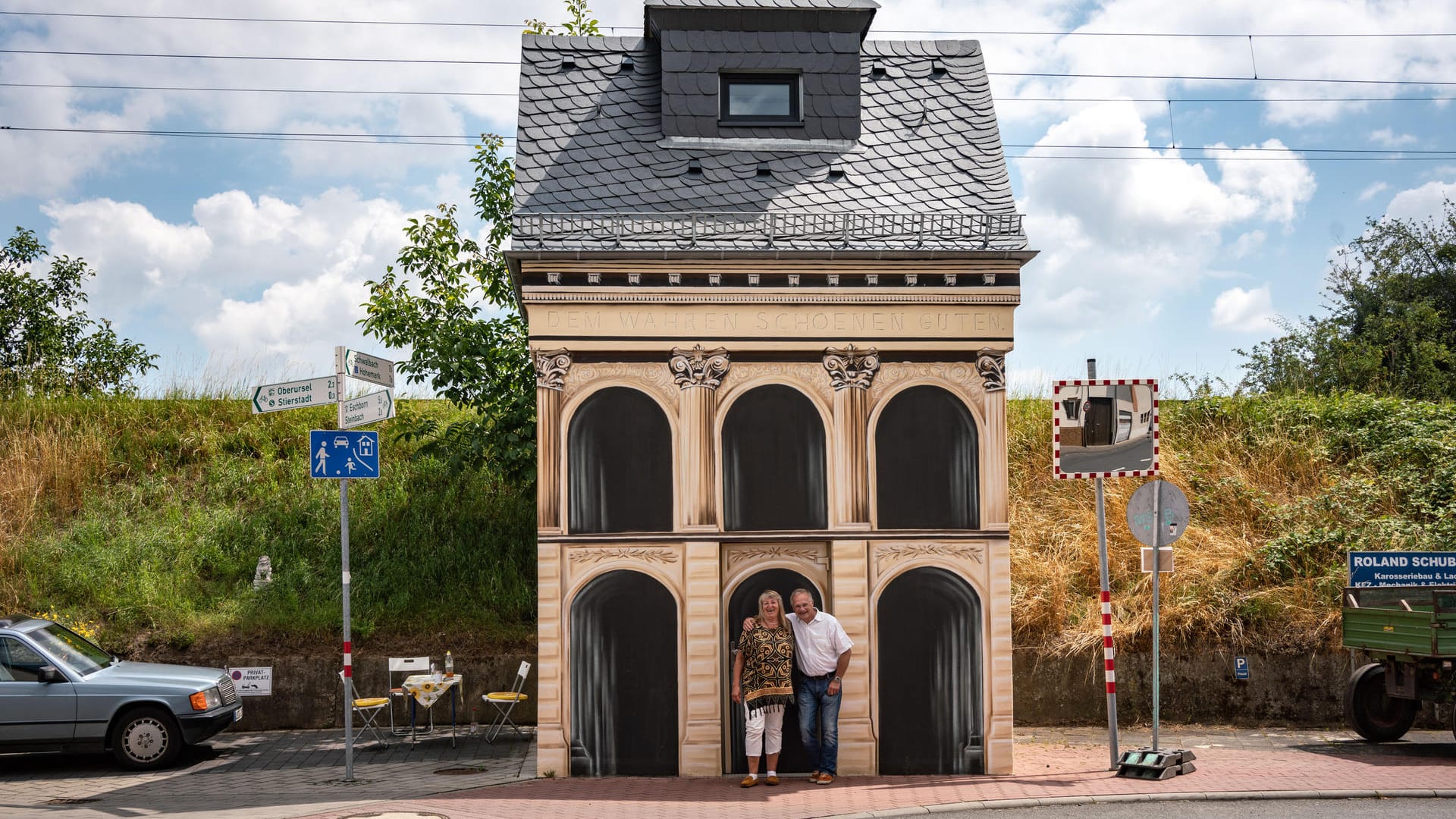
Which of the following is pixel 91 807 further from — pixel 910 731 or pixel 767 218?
pixel 767 218

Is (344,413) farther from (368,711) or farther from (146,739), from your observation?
(368,711)

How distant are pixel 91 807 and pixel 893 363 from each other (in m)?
7.95

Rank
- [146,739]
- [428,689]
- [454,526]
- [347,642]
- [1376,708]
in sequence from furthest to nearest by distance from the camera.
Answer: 1. [454,526]
2. [1376,708]
3. [428,689]
4. [146,739]
5. [347,642]

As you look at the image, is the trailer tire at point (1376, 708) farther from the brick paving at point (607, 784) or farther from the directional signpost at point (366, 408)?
the directional signpost at point (366, 408)

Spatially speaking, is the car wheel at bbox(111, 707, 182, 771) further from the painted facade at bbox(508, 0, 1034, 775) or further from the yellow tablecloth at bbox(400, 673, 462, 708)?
the painted facade at bbox(508, 0, 1034, 775)

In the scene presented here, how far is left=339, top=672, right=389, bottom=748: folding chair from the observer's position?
12.3 metres

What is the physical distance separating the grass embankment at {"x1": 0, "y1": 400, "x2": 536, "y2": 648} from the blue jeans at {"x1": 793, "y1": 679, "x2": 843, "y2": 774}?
5.01 meters

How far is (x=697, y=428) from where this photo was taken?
10.9 meters

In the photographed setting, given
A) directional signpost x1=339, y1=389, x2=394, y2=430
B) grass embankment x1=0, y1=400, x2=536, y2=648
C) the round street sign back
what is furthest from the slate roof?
grass embankment x1=0, y1=400, x2=536, y2=648

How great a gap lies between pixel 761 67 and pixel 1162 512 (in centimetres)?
647

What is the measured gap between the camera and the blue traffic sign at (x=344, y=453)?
1035 centimetres

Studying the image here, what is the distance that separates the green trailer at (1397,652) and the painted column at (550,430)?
8.68 m

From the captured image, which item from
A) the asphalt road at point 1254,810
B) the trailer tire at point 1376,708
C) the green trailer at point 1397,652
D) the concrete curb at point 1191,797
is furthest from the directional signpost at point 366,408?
the trailer tire at point 1376,708

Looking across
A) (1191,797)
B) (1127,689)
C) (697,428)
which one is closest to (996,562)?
(1191,797)
